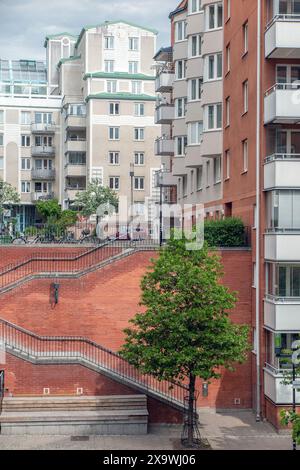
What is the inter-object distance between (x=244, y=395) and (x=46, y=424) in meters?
7.65

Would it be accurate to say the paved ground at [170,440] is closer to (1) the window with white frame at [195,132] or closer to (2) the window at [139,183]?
(1) the window with white frame at [195,132]

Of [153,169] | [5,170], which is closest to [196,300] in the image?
[153,169]

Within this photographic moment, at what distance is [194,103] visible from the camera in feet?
126

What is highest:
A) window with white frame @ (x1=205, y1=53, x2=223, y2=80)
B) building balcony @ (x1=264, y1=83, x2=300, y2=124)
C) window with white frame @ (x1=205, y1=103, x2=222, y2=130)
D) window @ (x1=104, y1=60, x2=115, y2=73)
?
window @ (x1=104, y1=60, x2=115, y2=73)

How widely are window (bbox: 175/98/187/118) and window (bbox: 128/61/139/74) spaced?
17891 mm

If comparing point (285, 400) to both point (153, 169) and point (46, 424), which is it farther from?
point (153, 169)

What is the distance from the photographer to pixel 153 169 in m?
61.9

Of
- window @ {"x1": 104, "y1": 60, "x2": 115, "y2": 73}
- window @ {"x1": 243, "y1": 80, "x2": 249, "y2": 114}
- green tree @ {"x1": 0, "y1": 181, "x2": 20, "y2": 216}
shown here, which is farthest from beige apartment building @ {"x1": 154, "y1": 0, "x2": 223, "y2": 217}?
green tree @ {"x1": 0, "y1": 181, "x2": 20, "y2": 216}

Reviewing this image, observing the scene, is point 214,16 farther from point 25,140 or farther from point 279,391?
point 25,140

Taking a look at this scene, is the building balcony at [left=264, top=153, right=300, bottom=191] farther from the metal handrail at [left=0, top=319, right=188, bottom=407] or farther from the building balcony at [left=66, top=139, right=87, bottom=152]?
the building balcony at [left=66, top=139, right=87, bottom=152]

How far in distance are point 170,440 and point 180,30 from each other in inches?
964

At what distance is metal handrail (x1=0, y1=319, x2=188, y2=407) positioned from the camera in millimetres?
26688

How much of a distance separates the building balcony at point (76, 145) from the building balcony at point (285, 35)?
126ft

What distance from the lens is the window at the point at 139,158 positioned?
61.8 meters
